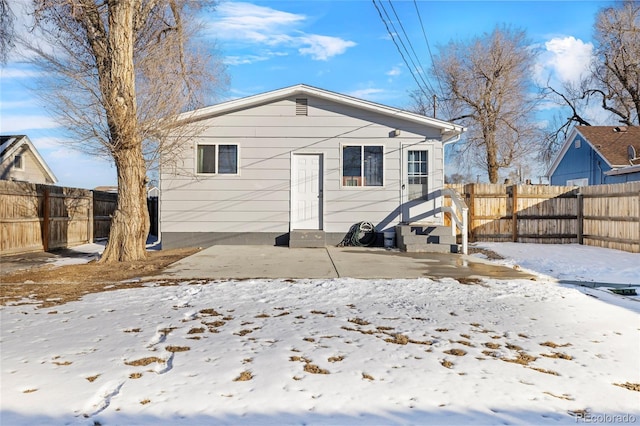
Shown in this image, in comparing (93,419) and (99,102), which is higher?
(99,102)

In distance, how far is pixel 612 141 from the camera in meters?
19.5

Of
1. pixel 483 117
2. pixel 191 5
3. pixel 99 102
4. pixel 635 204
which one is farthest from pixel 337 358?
pixel 483 117

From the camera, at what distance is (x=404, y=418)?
255 cm

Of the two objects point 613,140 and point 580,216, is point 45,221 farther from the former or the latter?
point 613,140

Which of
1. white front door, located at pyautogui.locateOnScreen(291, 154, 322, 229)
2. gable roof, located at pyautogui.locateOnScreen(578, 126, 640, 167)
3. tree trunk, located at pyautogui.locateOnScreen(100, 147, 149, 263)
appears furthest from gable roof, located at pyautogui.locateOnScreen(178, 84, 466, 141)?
gable roof, located at pyautogui.locateOnScreen(578, 126, 640, 167)

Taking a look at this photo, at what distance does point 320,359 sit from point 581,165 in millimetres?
22199

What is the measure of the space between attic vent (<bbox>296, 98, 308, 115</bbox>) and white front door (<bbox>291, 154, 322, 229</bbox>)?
1.19 metres

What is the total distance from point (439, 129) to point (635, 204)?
5270 mm

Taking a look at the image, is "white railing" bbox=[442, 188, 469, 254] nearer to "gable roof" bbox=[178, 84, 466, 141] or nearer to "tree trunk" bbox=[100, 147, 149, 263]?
"gable roof" bbox=[178, 84, 466, 141]

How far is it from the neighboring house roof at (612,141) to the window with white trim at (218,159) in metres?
15.8

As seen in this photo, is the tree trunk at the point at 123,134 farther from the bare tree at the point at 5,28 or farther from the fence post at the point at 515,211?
the fence post at the point at 515,211

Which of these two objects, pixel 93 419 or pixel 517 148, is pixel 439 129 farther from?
pixel 517 148

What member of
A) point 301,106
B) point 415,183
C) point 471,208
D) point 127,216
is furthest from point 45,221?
point 471,208

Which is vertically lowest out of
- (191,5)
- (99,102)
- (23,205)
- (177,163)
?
(23,205)
